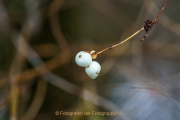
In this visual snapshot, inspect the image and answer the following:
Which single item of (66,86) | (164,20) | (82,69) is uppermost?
(164,20)

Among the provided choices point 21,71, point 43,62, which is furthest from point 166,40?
point 21,71

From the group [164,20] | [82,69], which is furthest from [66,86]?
[164,20]

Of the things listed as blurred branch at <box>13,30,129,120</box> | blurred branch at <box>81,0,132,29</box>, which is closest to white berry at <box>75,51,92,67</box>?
blurred branch at <box>13,30,129,120</box>

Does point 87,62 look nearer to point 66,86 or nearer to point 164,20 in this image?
point 66,86

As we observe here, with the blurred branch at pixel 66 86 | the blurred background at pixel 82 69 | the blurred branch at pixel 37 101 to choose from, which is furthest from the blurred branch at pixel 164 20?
the blurred branch at pixel 37 101

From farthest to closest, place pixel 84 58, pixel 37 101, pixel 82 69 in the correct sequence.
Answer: pixel 82 69
pixel 37 101
pixel 84 58

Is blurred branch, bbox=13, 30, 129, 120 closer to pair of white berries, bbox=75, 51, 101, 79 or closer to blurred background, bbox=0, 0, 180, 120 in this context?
blurred background, bbox=0, 0, 180, 120

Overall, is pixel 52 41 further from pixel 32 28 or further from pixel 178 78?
pixel 178 78

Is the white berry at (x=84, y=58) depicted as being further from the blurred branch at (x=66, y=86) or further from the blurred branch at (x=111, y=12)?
the blurred branch at (x=111, y=12)

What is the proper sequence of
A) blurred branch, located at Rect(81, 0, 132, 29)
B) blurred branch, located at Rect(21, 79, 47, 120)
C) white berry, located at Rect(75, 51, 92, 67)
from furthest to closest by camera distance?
blurred branch, located at Rect(81, 0, 132, 29) → blurred branch, located at Rect(21, 79, 47, 120) → white berry, located at Rect(75, 51, 92, 67)
